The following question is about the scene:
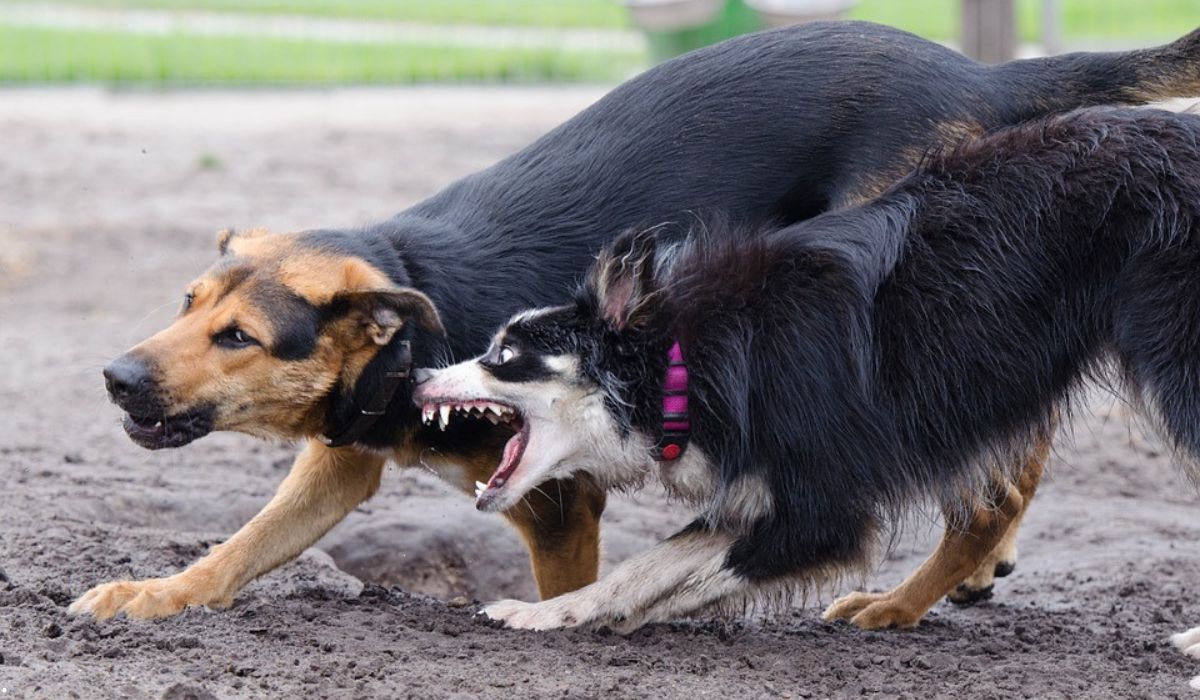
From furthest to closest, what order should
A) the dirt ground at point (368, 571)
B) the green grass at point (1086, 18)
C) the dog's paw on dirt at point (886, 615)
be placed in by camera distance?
1. the green grass at point (1086, 18)
2. the dog's paw on dirt at point (886, 615)
3. the dirt ground at point (368, 571)

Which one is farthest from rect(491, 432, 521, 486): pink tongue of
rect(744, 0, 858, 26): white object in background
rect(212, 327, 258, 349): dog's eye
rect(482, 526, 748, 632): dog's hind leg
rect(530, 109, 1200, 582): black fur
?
rect(744, 0, 858, 26): white object in background

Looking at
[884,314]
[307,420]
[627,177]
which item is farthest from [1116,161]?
[307,420]

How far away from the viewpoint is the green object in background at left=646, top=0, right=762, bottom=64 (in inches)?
537

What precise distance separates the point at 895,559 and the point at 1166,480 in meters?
1.45

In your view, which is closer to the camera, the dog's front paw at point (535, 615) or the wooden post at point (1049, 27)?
the dog's front paw at point (535, 615)

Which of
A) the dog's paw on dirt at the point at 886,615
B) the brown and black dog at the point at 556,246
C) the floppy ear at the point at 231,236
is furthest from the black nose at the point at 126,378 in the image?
the dog's paw on dirt at the point at 886,615

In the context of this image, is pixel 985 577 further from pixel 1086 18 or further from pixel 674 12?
pixel 1086 18

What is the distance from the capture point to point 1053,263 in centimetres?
442

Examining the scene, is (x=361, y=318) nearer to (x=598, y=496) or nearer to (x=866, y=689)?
(x=598, y=496)

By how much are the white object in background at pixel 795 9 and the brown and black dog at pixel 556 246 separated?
785cm

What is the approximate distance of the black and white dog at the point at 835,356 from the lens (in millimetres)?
4398

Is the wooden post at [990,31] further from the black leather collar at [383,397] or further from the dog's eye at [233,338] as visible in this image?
the dog's eye at [233,338]

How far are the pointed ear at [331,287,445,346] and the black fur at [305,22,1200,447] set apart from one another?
0.21 m

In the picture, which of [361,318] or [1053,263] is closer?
[1053,263]
